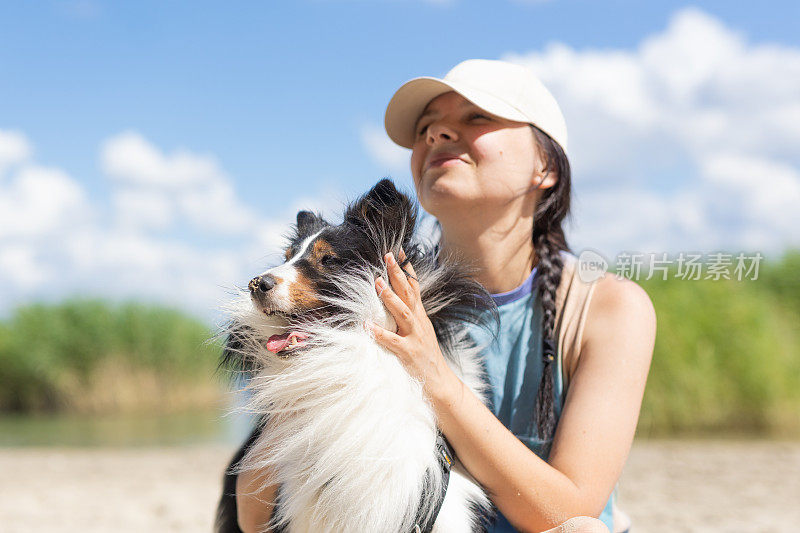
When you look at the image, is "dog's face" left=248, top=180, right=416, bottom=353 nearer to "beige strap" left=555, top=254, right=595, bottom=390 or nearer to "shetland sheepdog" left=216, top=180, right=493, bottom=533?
"shetland sheepdog" left=216, top=180, right=493, bottom=533

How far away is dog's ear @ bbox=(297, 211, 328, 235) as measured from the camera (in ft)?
7.31

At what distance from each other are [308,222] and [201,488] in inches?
235

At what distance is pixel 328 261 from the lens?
203cm

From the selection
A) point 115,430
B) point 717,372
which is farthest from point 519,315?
point 115,430

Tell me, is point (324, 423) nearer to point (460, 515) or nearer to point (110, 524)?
point (460, 515)

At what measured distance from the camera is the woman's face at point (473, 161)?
2.29 m

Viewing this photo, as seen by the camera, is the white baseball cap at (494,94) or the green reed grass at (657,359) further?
the green reed grass at (657,359)

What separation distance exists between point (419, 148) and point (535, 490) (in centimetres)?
132

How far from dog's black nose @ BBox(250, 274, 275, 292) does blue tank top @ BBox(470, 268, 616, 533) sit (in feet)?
2.83

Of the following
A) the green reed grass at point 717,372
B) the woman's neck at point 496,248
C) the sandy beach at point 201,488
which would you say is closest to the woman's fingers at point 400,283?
the woman's neck at point 496,248

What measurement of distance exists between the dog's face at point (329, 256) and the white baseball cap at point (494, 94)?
0.50m

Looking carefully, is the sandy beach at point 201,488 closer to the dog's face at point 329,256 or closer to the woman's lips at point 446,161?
the dog's face at point 329,256

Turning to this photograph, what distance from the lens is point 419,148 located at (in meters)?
2.56

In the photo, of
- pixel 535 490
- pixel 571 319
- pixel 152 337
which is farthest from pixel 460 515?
pixel 152 337
